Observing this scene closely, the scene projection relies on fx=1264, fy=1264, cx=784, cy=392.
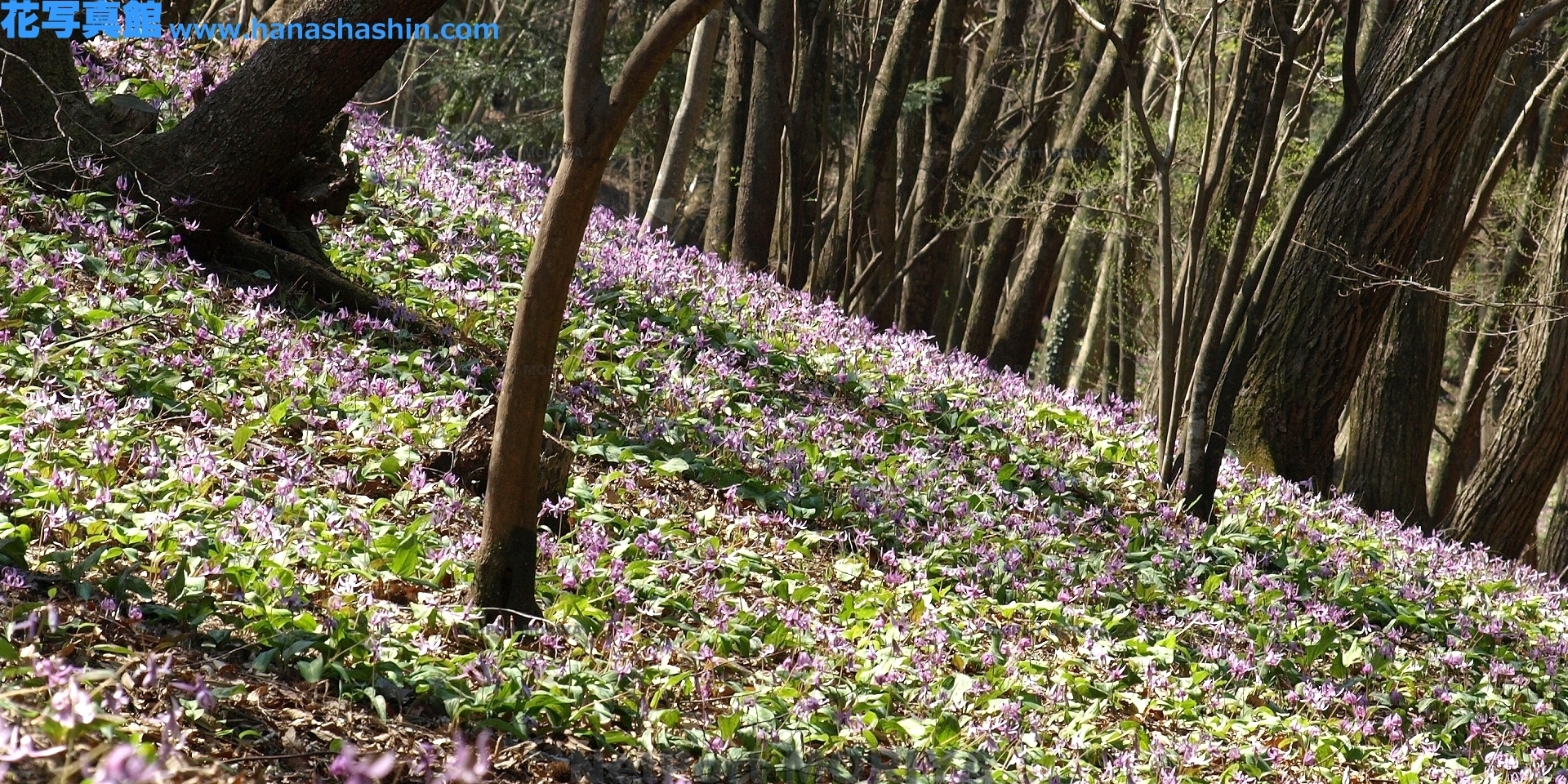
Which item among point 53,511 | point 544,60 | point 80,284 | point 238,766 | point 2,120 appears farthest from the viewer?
point 544,60

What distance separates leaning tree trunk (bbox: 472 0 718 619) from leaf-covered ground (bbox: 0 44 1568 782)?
0.21 metres

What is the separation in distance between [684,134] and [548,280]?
6126mm

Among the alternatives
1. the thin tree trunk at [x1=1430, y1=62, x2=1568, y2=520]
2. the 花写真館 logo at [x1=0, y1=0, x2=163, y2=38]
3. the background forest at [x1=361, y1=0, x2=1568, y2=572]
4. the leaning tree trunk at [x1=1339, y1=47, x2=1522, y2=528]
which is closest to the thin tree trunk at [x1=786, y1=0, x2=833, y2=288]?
the background forest at [x1=361, y1=0, x2=1568, y2=572]

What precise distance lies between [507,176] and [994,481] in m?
4.67

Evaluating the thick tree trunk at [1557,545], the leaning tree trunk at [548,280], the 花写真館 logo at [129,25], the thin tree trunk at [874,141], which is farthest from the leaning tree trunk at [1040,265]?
the leaning tree trunk at [548,280]

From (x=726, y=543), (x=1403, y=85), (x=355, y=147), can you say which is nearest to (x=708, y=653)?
(x=726, y=543)

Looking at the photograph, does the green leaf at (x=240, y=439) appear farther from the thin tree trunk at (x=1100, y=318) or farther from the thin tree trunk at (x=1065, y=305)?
the thin tree trunk at (x=1100, y=318)

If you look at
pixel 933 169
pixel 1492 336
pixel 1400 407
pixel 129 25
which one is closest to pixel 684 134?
pixel 933 169

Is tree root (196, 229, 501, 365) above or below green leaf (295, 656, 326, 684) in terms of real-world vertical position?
above

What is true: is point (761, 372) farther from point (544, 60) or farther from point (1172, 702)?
point (544, 60)

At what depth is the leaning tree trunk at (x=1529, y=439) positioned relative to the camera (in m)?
9.80

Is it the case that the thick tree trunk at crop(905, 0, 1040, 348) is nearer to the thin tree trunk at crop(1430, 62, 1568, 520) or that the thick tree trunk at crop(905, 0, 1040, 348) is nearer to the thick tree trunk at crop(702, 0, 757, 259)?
the thick tree trunk at crop(702, 0, 757, 259)

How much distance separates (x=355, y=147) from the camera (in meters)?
8.64

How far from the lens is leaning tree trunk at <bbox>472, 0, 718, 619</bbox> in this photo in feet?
12.6
